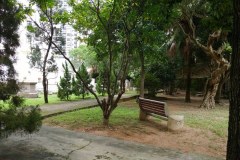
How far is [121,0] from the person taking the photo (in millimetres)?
8828

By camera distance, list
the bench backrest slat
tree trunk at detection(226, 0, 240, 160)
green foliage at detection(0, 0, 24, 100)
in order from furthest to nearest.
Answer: the bench backrest slat < green foliage at detection(0, 0, 24, 100) < tree trunk at detection(226, 0, 240, 160)

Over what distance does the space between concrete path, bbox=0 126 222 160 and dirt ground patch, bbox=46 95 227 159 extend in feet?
1.90

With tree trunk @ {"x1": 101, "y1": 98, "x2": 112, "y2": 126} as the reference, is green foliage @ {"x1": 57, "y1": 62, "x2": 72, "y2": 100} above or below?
above

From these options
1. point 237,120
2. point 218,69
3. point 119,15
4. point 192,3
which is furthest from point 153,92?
point 237,120

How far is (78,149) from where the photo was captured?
647 cm

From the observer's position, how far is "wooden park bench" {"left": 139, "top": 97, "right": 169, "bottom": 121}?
29.4 ft

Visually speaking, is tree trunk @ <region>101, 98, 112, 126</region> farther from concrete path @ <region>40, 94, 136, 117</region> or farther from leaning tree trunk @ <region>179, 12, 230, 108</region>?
leaning tree trunk @ <region>179, 12, 230, 108</region>

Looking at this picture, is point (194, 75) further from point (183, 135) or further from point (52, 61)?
point (183, 135)

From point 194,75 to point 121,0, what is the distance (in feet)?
58.8

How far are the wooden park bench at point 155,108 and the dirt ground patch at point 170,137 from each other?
0.46 meters

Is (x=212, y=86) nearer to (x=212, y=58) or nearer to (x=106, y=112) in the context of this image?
(x=212, y=58)

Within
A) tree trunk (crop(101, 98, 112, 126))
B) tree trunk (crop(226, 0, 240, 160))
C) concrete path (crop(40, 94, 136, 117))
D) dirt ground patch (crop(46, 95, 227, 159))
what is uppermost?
tree trunk (crop(226, 0, 240, 160))

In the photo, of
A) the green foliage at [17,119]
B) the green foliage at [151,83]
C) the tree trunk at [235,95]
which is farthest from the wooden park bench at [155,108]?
the green foliage at [151,83]

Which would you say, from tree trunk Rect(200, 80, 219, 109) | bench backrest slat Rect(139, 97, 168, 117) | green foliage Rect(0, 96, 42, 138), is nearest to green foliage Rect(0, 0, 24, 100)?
green foliage Rect(0, 96, 42, 138)
